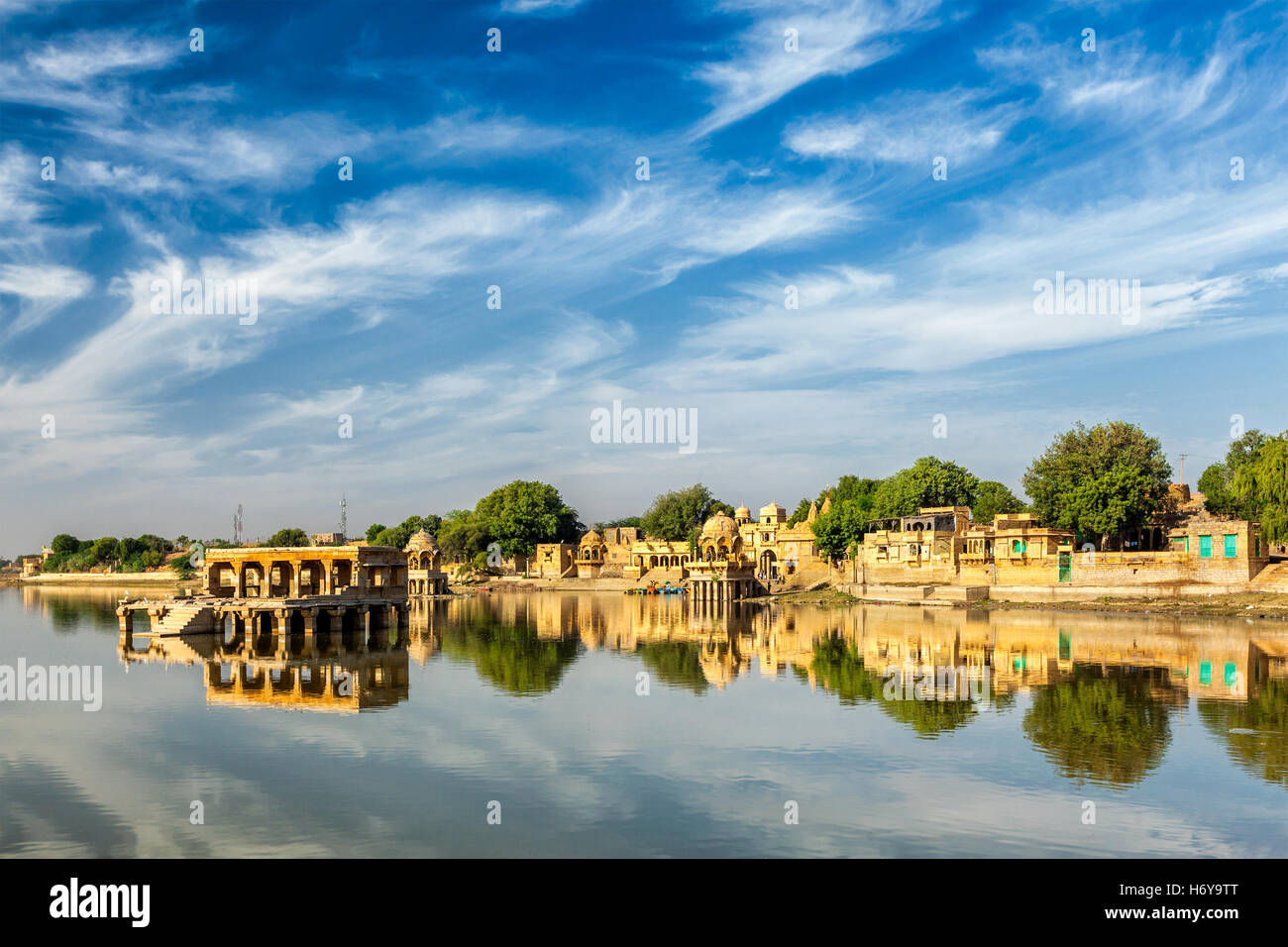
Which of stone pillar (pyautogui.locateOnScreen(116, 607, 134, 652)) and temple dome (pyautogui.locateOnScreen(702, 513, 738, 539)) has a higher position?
temple dome (pyautogui.locateOnScreen(702, 513, 738, 539))

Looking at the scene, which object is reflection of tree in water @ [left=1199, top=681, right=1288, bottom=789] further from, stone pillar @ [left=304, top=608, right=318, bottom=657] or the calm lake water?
stone pillar @ [left=304, top=608, right=318, bottom=657]

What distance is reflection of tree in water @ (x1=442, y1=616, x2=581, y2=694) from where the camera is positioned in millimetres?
28875

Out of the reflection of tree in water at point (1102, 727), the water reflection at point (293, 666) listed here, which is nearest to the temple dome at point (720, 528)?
the water reflection at point (293, 666)

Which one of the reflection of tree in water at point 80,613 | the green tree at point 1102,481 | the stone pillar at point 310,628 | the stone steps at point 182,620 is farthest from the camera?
the green tree at point 1102,481

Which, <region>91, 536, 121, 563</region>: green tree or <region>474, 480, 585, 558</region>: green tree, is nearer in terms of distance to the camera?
<region>474, 480, 585, 558</region>: green tree

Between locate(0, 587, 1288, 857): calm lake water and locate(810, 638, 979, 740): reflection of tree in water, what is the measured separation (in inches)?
5.4

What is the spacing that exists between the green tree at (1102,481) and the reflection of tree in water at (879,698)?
3042 centimetres

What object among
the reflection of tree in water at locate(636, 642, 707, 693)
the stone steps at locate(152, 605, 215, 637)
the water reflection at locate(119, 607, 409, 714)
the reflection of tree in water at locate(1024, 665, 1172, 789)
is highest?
the stone steps at locate(152, 605, 215, 637)

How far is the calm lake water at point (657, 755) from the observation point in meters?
13.3

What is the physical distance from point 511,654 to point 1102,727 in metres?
21.6

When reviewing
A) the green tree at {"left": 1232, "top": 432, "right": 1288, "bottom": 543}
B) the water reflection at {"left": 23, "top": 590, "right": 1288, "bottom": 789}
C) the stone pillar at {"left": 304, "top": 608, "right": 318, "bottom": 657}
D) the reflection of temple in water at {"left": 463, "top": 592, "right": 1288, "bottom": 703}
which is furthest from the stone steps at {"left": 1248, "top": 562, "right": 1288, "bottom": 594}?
the stone pillar at {"left": 304, "top": 608, "right": 318, "bottom": 657}

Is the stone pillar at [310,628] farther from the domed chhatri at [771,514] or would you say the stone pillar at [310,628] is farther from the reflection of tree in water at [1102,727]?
the domed chhatri at [771,514]
